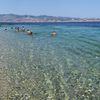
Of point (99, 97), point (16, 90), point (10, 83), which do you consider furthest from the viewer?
point (10, 83)

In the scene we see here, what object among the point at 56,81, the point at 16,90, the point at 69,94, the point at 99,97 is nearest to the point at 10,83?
the point at 16,90

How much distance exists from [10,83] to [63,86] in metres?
3.88

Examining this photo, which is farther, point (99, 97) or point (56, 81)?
point (56, 81)

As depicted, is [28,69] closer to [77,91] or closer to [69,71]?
[69,71]

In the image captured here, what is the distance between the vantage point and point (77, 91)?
729 inches

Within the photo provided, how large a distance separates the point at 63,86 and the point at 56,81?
1.34m

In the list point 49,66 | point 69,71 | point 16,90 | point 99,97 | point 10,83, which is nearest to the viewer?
point 99,97

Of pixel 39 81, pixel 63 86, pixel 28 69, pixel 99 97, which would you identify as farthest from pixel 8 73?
pixel 99 97

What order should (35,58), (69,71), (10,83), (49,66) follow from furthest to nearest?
(35,58)
(49,66)
(69,71)
(10,83)

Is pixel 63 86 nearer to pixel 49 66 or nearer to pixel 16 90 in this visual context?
pixel 16 90

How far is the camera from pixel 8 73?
78.4 ft

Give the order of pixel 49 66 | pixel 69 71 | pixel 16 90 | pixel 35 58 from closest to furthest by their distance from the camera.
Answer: pixel 16 90
pixel 69 71
pixel 49 66
pixel 35 58

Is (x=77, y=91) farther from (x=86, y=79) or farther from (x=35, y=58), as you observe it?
(x=35, y=58)

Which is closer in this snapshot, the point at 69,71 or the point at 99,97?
the point at 99,97
